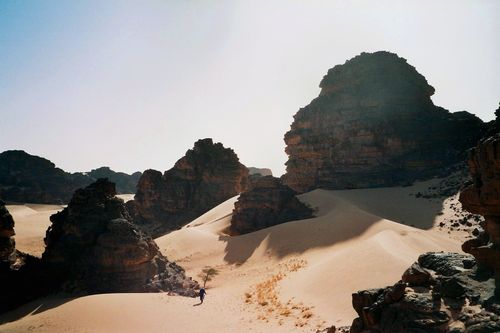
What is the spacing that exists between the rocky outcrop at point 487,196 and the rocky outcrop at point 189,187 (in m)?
43.3

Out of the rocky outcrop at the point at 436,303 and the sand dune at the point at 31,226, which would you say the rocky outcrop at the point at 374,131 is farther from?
the rocky outcrop at the point at 436,303

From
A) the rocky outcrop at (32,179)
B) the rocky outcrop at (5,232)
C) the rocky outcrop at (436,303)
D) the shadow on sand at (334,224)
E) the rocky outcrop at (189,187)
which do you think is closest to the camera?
the rocky outcrop at (436,303)

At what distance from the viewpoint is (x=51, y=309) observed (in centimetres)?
1580

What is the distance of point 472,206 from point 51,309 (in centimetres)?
1703

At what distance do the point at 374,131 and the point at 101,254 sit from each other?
105 feet

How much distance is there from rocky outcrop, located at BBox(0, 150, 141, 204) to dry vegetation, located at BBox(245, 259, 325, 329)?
65.0 metres

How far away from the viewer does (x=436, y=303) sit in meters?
8.48

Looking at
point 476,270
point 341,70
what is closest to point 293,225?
point 476,270

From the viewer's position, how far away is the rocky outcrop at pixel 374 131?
131ft

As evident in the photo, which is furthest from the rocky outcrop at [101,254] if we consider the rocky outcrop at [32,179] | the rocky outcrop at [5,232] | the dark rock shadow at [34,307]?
the rocky outcrop at [32,179]

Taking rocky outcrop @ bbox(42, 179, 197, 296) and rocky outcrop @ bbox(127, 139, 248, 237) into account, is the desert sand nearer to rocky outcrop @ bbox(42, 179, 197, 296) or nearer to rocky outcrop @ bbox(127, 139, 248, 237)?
rocky outcrop @ bbox(42, 179, 197, 296)

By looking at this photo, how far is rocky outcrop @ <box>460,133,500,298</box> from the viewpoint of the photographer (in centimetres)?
848

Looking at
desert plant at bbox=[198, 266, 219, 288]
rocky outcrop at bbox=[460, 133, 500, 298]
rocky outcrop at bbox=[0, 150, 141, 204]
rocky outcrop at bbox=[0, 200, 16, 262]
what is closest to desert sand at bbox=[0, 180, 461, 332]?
desert plant at bbox=[198, 266, 219, 288]

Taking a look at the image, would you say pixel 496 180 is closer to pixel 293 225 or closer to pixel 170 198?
pixel 293 225
